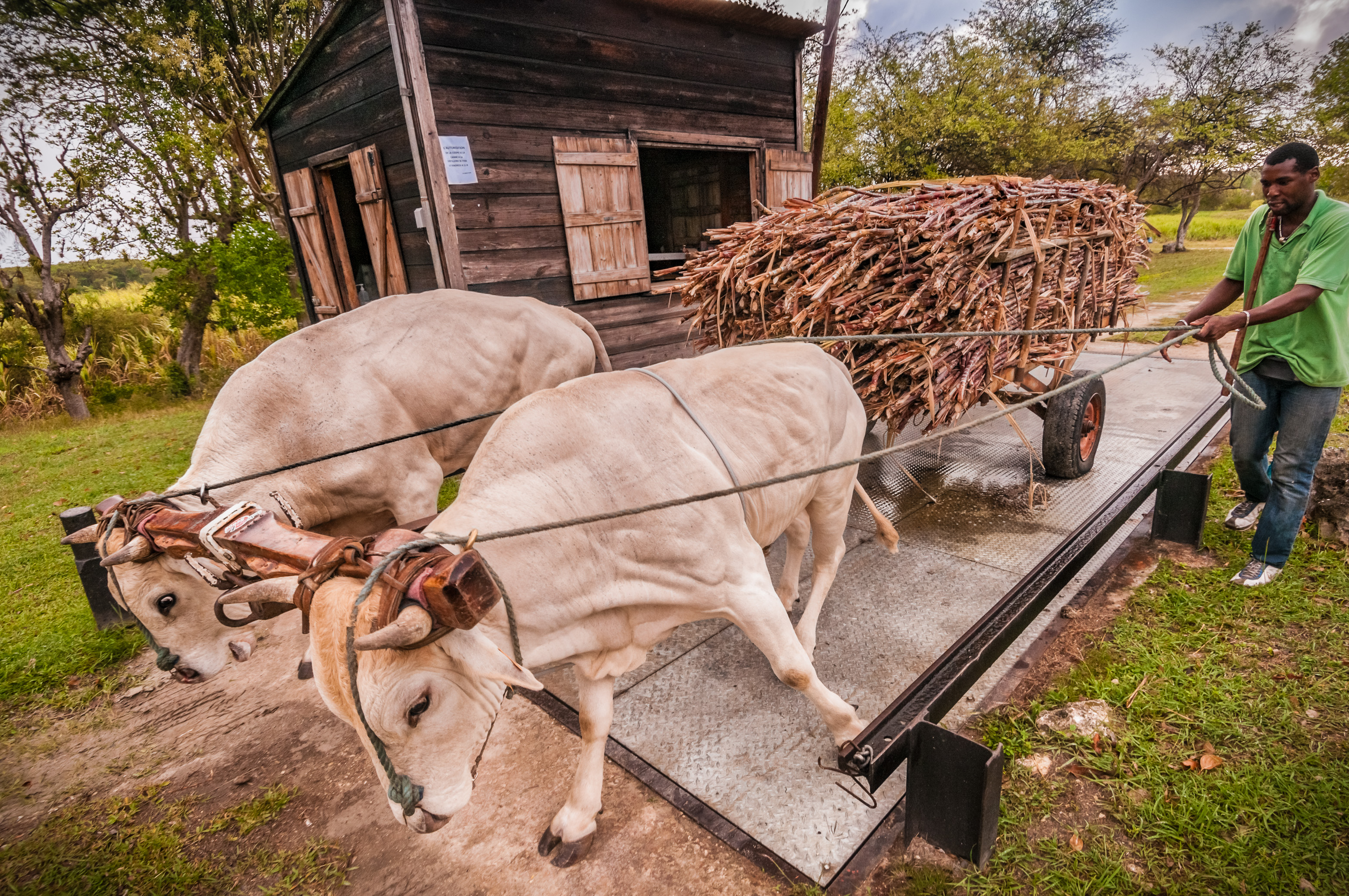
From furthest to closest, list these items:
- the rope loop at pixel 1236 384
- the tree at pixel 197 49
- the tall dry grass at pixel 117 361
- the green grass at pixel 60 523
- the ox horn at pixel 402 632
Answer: the tall dry grass at pixel 117 361, the tree at pixel 197 49, the green grass at pixel 60 523, the rope loop at pixel 1236 384, the ox horn at pixel 402 632

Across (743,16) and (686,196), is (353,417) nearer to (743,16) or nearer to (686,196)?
(743,16)

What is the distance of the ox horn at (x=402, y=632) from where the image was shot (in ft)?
4.18

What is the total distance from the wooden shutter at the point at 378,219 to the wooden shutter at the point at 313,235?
2.77ft

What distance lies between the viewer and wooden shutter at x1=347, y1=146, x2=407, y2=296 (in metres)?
5.97

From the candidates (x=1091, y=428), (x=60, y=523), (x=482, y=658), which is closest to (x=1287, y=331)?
(x=1091, y=428)

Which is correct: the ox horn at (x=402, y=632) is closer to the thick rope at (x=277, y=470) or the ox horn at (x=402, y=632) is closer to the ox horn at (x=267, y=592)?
the ox horn at (x=267, y=592)

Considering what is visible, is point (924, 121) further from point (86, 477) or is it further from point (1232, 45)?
point (86, 477)

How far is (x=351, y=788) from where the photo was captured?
2713 millimetres

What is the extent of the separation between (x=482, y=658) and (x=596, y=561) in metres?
0.51

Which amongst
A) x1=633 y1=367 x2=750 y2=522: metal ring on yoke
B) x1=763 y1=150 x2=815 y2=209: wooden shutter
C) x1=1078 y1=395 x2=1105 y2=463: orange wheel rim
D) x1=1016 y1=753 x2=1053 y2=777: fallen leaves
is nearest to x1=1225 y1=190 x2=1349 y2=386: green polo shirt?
x1=1078 y1=395 x2=1105 y2=463: orange wheel rim

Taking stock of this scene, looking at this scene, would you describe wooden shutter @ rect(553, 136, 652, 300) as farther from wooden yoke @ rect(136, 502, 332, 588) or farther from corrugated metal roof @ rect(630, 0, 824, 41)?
wooden yoke @ rect(136, 502, 332, 588)

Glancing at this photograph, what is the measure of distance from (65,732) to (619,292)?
512 centimetres

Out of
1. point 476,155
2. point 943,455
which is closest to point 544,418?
point 476,155

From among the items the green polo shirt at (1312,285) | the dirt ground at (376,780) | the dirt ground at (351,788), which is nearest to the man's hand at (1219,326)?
the green polo shirt at (1312,285)
